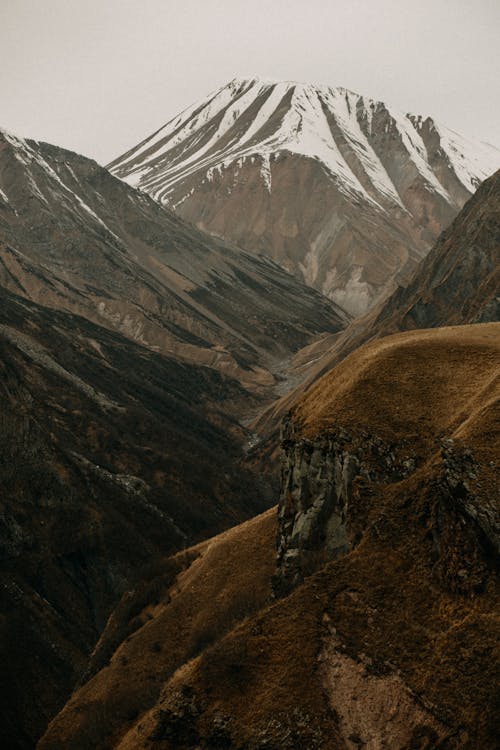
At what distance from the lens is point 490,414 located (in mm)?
24516

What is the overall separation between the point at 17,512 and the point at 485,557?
148 ft

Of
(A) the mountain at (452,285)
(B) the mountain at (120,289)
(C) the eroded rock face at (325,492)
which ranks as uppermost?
(B) the mountain at (120,289)

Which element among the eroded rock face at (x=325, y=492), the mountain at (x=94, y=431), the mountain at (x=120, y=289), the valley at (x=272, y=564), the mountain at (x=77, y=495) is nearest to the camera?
the valley at (x=272, y=564)

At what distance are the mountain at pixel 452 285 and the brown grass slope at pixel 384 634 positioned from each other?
45727 mm

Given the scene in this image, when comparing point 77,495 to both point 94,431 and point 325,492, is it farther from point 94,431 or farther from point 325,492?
point 325,492

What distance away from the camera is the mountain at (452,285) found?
8959 cm

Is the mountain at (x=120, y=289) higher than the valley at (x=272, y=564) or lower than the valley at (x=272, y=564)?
higher

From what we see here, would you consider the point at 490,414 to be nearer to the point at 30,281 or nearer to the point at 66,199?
the point at 30,281

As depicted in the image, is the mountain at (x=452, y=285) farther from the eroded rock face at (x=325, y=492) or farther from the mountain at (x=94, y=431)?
the eroded rock face at (x=325, y=492)

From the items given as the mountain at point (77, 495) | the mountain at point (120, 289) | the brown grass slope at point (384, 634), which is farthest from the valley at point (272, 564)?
the mountain at point (120, 289)

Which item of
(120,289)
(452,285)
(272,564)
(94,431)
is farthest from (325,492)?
→ (120,289)

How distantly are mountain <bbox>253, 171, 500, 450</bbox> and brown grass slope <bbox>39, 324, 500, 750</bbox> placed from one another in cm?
4573

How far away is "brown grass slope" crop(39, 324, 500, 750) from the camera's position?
18.7 m

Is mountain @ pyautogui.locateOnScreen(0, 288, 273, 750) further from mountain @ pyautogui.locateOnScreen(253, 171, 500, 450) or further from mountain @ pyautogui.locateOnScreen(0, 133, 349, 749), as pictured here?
mountain @ pyautogui.locateOnScreen(253, 171, 500, 450)
